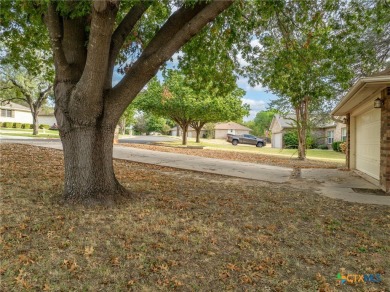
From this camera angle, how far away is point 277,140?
121ft

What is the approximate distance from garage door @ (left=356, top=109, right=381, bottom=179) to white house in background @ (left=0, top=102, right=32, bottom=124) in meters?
46.4

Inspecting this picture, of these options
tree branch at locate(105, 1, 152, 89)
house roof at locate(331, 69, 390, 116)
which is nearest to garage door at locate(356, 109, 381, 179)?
house roof at locate(331, 69, 390, 116)

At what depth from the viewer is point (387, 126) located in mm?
7156

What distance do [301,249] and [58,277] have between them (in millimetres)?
2845

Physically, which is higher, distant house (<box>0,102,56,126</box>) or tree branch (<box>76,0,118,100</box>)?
distant house (<box>0,102,56,126</box>)

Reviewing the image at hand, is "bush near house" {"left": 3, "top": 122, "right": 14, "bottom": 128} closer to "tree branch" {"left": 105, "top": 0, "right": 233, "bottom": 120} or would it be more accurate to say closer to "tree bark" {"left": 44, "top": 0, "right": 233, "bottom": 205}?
"tree bark" {"left": 44, "top": 0, "right": 233, "bottom": 205}

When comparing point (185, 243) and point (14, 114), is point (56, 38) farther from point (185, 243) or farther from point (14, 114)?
point (14, 114)

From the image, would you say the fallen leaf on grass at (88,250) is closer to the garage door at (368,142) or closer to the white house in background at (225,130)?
the garage door at (368,142)

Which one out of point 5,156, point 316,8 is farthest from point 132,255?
point 5,156

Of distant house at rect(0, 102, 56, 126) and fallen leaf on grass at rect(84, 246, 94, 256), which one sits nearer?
fallen leaf on grass at rect(84, 246, 94, 256)

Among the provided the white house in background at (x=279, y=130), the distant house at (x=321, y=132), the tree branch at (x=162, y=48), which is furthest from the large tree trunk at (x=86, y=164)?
the white house in background at (x=279, y=130)

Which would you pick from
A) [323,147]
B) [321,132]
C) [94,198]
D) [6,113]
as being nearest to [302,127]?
[94,198]

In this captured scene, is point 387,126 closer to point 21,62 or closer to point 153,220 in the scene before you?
point 153,220

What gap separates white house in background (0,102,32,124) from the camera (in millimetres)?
43500
